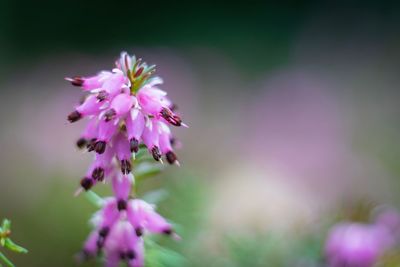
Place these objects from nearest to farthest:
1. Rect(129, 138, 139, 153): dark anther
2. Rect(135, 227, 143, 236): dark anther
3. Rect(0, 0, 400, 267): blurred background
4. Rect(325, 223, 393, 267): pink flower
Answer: Rect(129, 138, 139, 153): dark anther < Rect(135, 227, 143, 236): dark anther < Rect(325, 223, 393, 267): pink flower < Rect(0, 0, 400, 267): blurred background

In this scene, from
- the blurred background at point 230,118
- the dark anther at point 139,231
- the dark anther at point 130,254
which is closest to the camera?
the dark anther at point 139,231

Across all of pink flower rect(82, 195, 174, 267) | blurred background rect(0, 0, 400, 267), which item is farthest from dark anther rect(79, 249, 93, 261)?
blurred background rect(0, 0, 400, 267)

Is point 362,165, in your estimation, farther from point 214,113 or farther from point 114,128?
point 114,128

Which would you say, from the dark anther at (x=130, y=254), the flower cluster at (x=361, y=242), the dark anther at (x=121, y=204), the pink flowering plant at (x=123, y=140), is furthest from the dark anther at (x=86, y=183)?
the flower cluster at (x=361, y=242)

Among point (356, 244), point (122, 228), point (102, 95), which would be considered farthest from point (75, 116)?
point (356, 244)

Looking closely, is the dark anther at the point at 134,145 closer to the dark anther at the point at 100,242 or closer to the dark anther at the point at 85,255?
the dark anther at the point at 100,242

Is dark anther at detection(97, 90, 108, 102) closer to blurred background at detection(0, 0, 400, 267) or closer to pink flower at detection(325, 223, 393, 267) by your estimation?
blurred background at detection(0, 0, 400, 267)
